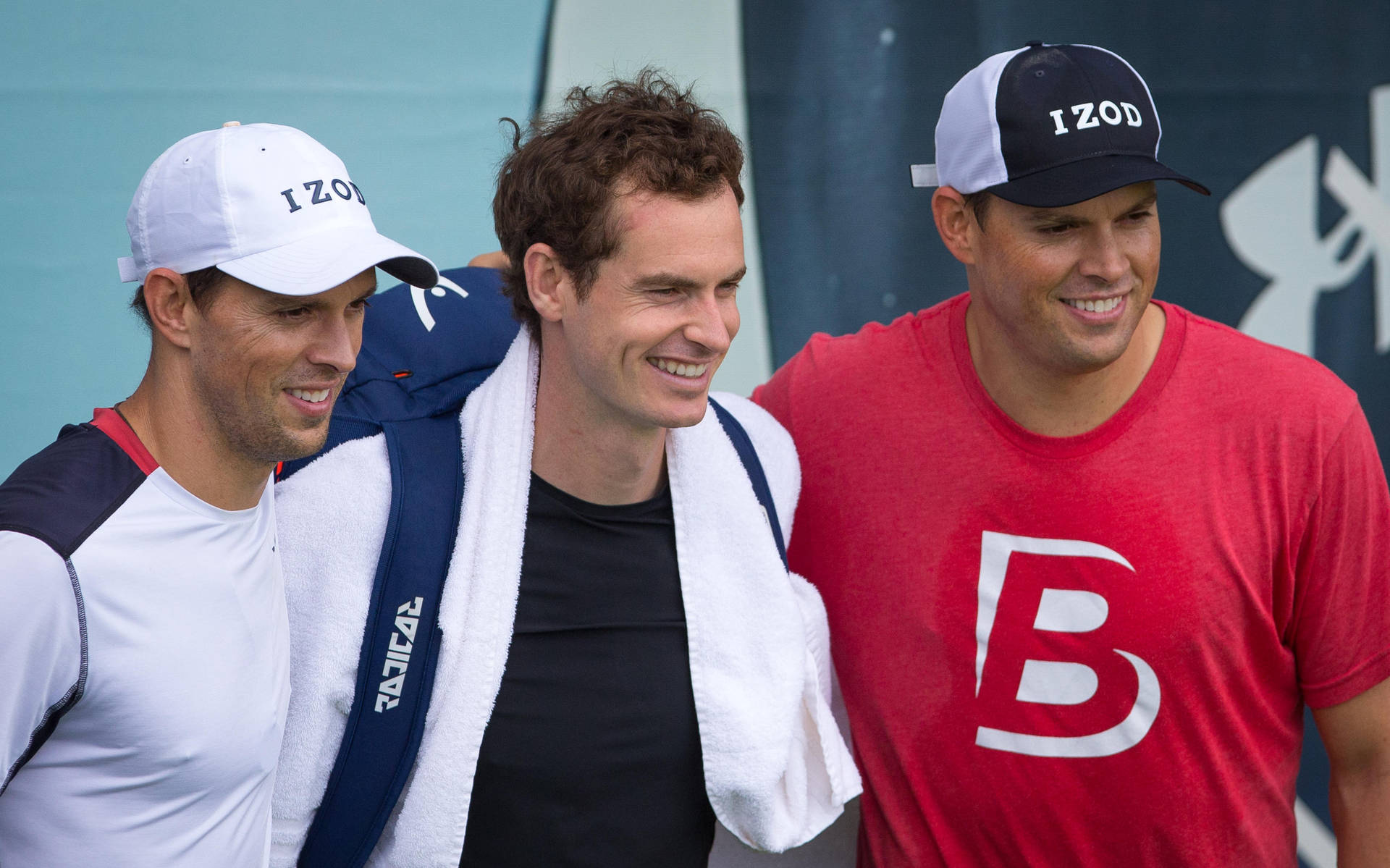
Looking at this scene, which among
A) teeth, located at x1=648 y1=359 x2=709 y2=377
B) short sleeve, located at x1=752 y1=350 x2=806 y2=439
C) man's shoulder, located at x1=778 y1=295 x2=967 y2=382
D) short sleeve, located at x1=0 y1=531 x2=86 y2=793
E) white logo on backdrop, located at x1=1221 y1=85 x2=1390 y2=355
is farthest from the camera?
white logo on backdrop, located at x1=1221 y1=85 x2=1390 y2=355

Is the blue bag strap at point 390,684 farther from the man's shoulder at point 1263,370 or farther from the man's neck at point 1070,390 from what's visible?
the man's shoulder at point 1263,370

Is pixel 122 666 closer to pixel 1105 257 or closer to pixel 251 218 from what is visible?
pixel 251 218

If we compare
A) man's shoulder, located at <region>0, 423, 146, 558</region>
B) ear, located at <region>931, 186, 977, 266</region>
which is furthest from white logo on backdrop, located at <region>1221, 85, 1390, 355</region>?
man's shoulder, located at <region>0, 423, 146, 558</region>

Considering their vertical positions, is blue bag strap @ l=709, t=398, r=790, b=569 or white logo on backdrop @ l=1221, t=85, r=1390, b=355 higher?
white logo on backdrop @ l=1221, t=85, r=1390, b=355

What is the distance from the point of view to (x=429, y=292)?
5.55 feet

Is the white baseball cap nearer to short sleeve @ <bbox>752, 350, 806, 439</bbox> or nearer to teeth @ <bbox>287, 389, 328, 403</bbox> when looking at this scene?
teeth @ <bbox>287, 389, 328, 403</bbox>

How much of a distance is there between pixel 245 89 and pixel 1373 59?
2.50 m

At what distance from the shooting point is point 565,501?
1.53 meters

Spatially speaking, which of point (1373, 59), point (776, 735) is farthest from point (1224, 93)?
point (776, 735)

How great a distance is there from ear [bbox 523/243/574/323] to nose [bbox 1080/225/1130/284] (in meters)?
0.71

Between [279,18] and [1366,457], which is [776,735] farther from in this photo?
[279,18]

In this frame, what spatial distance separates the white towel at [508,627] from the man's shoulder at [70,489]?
0.28 meters

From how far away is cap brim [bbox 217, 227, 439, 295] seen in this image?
120cm

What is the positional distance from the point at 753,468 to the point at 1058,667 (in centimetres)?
52
